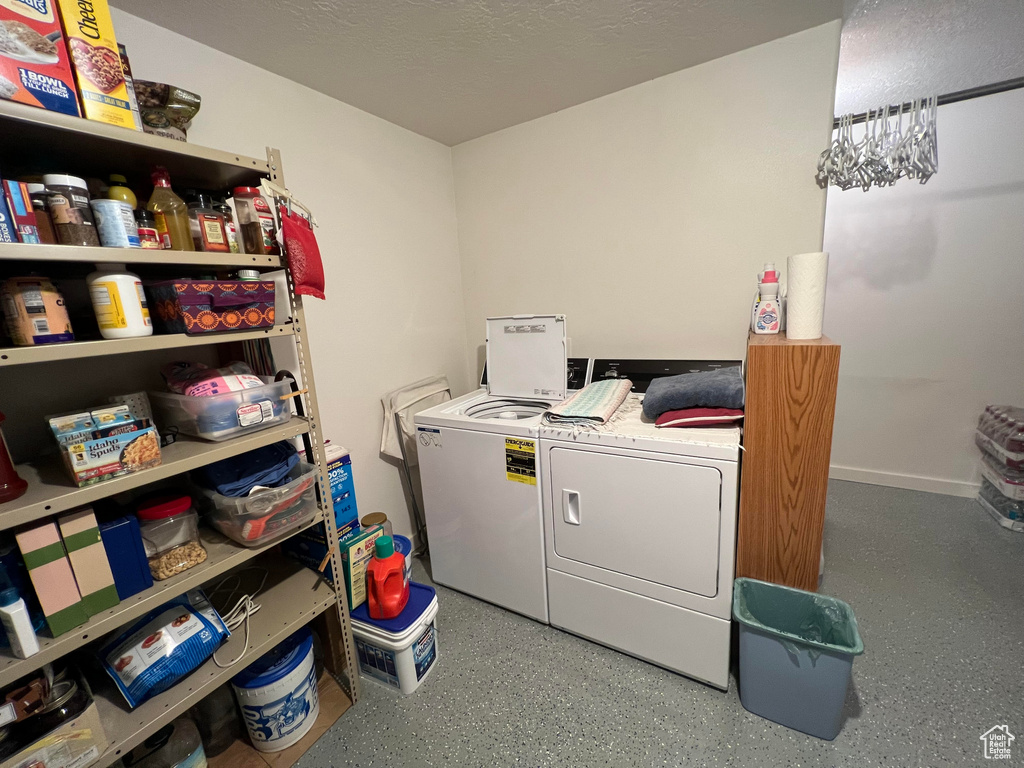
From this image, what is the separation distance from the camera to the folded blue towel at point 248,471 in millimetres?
1160

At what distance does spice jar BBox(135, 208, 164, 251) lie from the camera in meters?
0.96

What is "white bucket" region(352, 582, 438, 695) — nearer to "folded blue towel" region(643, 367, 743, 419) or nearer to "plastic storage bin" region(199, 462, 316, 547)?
"plastic storage bin" region(199, 462, 316, 547)

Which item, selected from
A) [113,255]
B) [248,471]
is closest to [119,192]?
[113,255]

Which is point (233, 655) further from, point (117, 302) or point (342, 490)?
point (117, 302)

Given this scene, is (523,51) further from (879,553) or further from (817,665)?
(879,553)

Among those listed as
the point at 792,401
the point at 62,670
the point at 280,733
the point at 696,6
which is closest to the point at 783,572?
the point at 792,401

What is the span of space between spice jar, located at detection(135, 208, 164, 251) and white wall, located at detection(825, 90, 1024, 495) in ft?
11.1

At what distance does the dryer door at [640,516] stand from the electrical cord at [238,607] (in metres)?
1.06

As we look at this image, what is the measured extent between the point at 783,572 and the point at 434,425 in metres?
1.41

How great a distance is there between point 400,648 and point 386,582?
0.22 m

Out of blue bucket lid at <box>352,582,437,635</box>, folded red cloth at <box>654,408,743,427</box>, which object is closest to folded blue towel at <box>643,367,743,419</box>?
folded red cloth at <box>654,408,743,427</box>

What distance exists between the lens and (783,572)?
1.39 m

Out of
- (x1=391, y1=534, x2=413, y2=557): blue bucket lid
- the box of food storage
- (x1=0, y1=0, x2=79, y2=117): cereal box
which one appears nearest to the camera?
(x1=0, y1=0, x2=79, y2=117): cereal box

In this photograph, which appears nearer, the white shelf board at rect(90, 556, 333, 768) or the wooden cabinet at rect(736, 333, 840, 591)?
the white shelf board at rect(90, 556, 333, 768)
